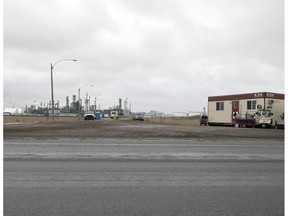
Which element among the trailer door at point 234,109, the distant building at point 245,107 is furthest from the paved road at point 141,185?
the trailer door at point 234,109

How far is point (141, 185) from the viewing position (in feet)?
20.5

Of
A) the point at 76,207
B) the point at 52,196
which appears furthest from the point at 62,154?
the point at 76,207

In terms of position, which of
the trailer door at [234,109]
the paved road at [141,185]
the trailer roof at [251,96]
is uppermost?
the trailer roof at [251,96]

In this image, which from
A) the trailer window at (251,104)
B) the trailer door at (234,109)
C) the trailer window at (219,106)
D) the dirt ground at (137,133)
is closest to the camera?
the dirt ground at (137,133)

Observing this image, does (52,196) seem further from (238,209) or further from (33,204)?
(238,209)

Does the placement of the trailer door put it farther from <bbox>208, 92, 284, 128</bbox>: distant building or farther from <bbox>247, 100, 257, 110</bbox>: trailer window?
<bbox>247, 100, 257, 110</bbox>: trailer window

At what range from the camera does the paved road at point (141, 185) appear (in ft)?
15.9

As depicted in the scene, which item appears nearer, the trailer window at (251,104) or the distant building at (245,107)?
the distant building at (245,107)

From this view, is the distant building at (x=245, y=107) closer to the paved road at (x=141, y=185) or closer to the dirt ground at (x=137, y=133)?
the dirt ground at (x=137, y=133)

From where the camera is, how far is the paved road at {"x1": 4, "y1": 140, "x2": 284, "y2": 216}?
4852mm

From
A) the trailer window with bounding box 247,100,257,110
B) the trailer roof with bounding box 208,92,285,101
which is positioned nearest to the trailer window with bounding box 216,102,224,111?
the trailer roof with bounding box 208,92,285,101

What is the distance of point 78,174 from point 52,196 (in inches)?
72.3

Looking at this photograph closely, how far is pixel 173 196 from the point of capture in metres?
5.51

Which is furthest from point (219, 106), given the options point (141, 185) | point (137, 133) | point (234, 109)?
point (141, 185)
